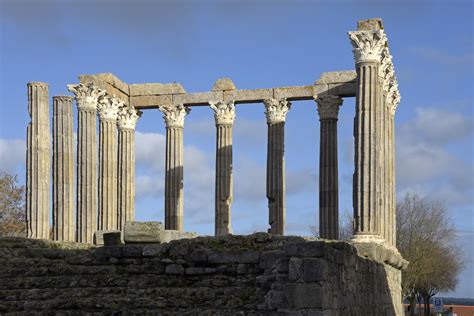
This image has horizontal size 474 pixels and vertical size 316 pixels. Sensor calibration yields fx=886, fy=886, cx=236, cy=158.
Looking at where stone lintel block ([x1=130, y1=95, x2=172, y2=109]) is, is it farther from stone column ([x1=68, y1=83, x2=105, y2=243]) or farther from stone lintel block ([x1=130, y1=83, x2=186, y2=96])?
stone column ([x1=68, y1=83, x2=105, y2=243])

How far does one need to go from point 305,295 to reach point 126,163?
25.2 metres

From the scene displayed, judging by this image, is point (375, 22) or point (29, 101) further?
point (29, 101)

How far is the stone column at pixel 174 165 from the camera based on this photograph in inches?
1548

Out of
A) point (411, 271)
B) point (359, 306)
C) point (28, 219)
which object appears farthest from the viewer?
point (411, 271)

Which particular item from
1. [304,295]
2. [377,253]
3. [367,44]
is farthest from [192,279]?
[367,44]

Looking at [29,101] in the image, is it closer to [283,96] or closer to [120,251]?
[283,96]

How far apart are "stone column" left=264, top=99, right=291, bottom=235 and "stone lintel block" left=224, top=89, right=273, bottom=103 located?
1.51ft

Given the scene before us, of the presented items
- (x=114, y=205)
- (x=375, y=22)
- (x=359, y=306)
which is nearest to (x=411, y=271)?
(x=114, y=205)

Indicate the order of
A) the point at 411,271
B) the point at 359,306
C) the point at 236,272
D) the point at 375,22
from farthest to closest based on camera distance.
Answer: the point at 411,271
the point at 375,22
the point at 359,306
the point at 236,272

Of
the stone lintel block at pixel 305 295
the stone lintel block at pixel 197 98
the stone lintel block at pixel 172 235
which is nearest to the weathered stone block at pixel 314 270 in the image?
the stone lintel block at pixel 305 295

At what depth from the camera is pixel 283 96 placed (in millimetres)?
37469

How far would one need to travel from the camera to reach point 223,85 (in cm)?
3872

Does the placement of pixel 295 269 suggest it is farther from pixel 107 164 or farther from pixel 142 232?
pixel 107 164

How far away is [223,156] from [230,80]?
3339mm
